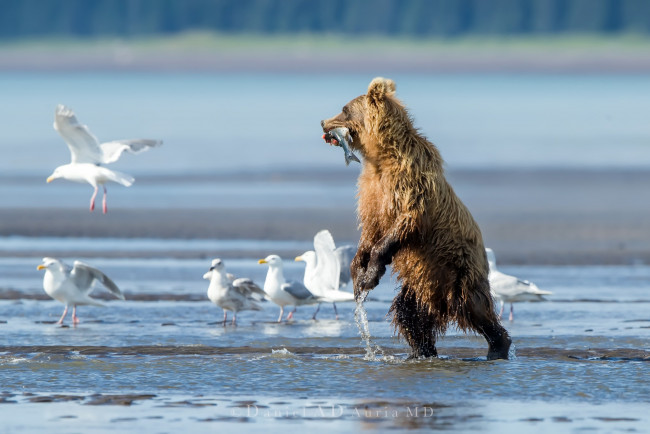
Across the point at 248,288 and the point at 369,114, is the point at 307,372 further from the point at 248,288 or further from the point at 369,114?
the point at 248,288

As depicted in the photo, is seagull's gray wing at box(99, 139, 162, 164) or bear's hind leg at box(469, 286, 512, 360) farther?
seagull's gray wing at box(99, 139, 162, 164)

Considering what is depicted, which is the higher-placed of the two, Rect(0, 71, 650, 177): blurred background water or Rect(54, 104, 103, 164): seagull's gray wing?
Rect(0, 71, 650, 177): blurred background water

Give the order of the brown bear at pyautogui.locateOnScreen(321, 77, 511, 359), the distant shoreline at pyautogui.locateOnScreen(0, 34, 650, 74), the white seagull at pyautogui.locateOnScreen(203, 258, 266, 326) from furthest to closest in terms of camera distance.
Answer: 1. the distant shoreline at pyautogui.locateOnScreen(0, 34, 650, 74)
2. the white seagull at pyautogui.locateOnScreen(203, 258, 266, 326)
3. the brown bear at pyautogui.locateOnScreen(321, 77, 511, 359)

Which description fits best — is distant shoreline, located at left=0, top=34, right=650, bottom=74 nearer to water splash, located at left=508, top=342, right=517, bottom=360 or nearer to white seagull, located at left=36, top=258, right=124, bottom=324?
white seagull, located at left=36, top=258, right=124, bottom=324

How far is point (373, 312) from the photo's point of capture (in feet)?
37.1

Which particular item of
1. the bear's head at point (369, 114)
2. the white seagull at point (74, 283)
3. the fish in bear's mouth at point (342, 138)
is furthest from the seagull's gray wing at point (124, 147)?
the bear's head at point (369, 114)

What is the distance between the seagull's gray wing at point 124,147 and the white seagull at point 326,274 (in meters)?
3.76

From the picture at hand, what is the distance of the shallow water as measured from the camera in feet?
23.5

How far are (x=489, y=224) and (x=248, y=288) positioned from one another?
22.5 ft

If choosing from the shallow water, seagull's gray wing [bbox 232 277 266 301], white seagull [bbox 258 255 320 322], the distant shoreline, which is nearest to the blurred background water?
the shallow water

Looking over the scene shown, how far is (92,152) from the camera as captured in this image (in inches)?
627

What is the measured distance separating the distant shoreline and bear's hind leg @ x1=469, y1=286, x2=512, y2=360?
88.0 m

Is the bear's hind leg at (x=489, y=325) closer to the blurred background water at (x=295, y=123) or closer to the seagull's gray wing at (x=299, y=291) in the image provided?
the blurred background water at (x=295, y=123)

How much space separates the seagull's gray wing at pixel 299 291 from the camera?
11672mm
